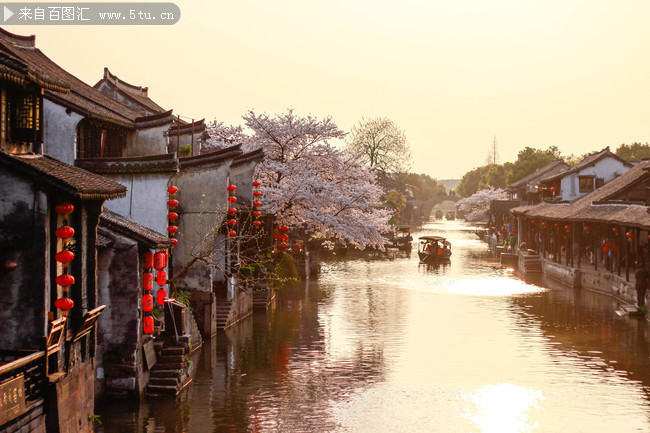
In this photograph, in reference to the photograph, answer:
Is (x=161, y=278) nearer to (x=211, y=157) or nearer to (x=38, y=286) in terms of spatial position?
(x=211, y=157)

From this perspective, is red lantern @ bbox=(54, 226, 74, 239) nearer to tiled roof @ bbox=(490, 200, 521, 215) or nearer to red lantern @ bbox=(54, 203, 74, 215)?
red lantern @ bbox=(54, 203, 74, 215)

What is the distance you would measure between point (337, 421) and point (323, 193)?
25.9 meters

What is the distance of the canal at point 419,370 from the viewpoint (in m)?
19.5

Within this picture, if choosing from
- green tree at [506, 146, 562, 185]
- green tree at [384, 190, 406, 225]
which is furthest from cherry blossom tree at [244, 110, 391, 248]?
green tree at [506, 146, 562, 185]

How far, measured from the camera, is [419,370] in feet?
82.6

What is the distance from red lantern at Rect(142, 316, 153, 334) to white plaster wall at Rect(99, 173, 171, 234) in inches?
169

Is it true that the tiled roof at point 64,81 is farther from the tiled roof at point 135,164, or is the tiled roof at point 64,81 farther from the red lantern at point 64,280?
the red lantern at point 64,280

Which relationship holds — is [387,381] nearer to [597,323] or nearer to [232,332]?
[232,332]

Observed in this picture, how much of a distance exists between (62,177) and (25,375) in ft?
13.1

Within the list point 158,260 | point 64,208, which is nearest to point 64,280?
point 64,208

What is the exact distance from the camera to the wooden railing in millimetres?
13170

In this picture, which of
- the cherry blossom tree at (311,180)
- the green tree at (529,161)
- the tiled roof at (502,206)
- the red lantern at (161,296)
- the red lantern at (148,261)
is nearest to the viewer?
the red lantern at (148,261)

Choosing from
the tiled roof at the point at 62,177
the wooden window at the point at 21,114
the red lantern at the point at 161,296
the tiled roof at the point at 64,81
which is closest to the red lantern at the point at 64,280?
the tiled roof at the point at 62,177

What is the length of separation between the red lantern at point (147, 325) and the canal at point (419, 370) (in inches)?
84.5
